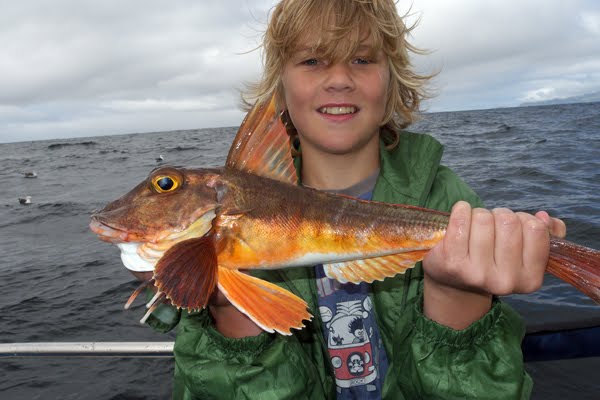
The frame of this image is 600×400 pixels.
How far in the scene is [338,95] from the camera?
12.1 ft

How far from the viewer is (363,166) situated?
4098 millimetres

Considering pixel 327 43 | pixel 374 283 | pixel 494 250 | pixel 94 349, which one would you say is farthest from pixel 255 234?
pixel 94 349

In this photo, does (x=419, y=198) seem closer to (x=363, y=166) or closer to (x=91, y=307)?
(x=363, y=166)

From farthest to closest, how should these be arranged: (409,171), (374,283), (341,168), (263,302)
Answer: (341,168), (409,171), (374,283), (263,302)

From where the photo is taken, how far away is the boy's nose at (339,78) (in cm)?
363

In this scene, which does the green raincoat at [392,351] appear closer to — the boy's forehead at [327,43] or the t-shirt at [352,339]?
the t-shirt at [352,339]

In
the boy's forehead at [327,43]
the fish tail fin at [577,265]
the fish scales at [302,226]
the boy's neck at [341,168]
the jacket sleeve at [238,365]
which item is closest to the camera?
the fish tail fin at [577,265]

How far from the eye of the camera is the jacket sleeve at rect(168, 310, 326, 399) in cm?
304

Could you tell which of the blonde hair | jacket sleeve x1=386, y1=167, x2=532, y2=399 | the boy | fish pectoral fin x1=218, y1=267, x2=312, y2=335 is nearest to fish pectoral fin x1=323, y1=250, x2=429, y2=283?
the boy

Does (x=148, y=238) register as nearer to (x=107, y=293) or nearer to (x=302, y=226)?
(x=302, y=226)

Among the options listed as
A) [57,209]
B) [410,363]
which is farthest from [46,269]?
[410,363]

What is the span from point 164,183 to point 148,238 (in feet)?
1.06

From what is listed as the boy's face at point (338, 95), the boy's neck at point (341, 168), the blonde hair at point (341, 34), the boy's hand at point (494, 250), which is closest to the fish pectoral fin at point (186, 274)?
the boy's hand at point (494, 250)

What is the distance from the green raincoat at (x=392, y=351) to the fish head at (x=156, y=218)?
0.89 m
